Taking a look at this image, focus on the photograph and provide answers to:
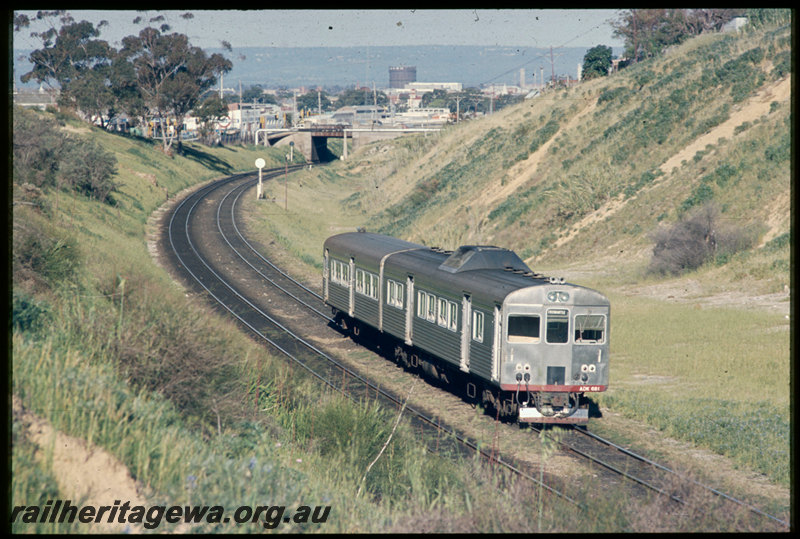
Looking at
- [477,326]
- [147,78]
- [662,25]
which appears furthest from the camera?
[662,25]

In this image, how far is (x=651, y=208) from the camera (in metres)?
44.5

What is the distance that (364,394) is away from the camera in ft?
66.9

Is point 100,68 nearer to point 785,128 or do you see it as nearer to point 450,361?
point 785,128

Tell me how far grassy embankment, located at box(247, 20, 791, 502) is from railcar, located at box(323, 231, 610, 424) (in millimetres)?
2433

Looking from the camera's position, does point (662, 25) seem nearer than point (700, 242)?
No

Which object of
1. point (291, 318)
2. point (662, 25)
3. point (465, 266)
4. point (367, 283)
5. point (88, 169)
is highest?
point (662, 25)

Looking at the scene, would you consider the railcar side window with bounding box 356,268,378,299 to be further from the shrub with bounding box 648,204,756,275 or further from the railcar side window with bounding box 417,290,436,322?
the shrub with bounding box 648,204,756,275

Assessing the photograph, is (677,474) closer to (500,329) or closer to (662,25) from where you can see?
(500,329)

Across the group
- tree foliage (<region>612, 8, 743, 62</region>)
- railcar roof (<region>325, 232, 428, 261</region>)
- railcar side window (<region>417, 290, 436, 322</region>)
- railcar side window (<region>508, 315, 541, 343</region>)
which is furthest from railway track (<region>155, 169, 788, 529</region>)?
tree foliage (<region>612, 8, 743, 62</region>)

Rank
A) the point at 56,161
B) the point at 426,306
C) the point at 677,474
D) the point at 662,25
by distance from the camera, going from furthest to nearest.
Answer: the point at 662,25 < the point at 56,161 < the point at 426,306 < the point at 677,474

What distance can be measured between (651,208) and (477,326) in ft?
94.8

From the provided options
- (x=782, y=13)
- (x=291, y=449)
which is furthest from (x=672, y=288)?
(x=782, y=13)

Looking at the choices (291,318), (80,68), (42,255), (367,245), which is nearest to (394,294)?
(367,245)

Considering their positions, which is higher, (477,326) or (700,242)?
(477,326)
